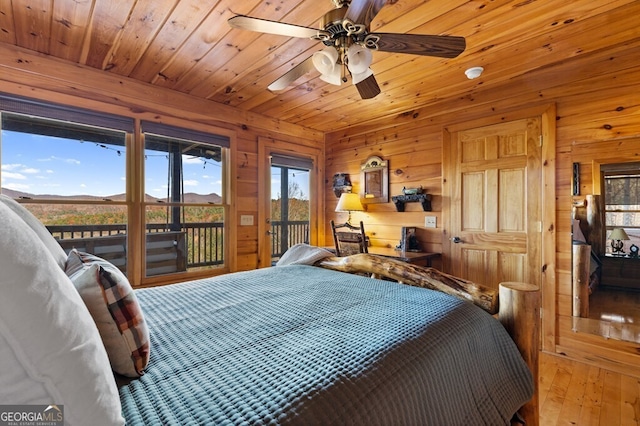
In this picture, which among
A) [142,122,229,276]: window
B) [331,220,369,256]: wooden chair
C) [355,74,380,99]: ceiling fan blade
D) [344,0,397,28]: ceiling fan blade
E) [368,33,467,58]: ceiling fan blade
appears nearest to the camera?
[344,0,397,28]: ceiling fan blade

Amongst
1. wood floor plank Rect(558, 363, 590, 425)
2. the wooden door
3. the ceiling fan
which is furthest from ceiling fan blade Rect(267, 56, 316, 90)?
wood floor plank Rect(558, 363, 590, 425)

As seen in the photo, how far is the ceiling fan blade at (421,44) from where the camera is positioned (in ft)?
4.98

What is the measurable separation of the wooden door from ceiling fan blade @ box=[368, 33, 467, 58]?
1578mm

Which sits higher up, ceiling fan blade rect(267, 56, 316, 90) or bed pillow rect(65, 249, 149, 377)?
ceiling fan blade rect(267, 56, 316, 90)

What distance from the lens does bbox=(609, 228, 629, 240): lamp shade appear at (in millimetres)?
2275

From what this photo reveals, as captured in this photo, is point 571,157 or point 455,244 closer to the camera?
point 571,157

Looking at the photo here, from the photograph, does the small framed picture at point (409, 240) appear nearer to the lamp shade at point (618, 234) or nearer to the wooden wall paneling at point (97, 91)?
the lamp shade at point (618, 234)

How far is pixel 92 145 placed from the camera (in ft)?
8.68

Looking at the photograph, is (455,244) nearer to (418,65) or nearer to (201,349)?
(418,65)

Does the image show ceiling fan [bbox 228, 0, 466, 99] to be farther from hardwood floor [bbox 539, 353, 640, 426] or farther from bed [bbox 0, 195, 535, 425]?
hardwood floor [bbox 539, 353, 640, 426]

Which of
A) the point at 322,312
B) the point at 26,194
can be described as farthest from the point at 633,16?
the point at 26,194

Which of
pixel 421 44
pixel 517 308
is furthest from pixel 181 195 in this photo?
pixel 517 308

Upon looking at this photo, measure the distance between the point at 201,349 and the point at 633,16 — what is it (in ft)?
10.1

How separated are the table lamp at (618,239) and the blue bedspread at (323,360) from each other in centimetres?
181
